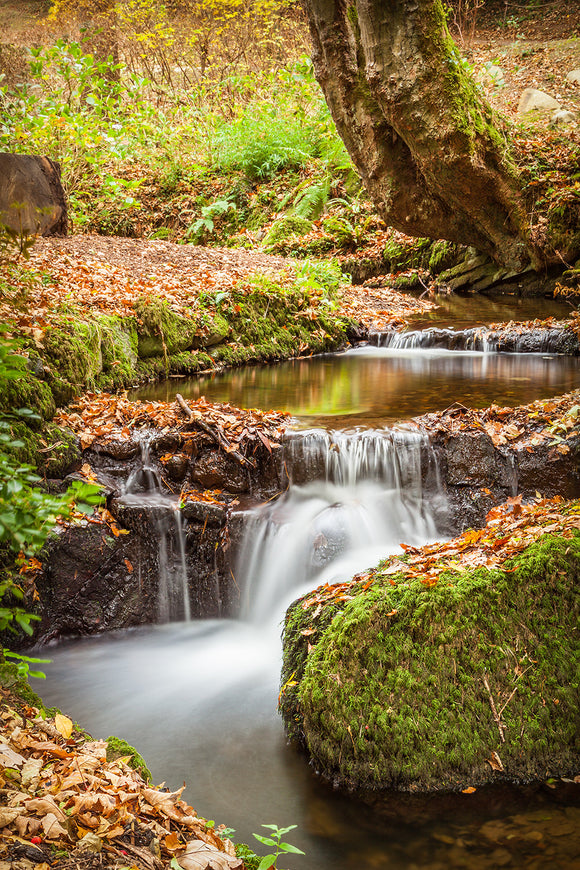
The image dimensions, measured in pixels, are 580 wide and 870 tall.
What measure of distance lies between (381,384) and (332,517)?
286cm

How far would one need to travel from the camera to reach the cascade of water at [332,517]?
4.77 m

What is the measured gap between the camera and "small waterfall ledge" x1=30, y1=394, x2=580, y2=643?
188 inches

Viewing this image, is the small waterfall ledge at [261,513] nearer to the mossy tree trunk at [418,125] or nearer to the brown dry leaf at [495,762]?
the brown dry leaf at [495,762]

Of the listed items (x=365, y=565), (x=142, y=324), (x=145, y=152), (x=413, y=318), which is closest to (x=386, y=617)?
(x=365, y=565)

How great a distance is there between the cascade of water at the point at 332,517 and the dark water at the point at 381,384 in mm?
486

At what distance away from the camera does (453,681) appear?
124 inches

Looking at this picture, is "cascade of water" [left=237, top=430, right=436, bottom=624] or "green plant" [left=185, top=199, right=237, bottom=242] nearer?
"cascade of water" [left=237, top=430, right=436, bottom=624]

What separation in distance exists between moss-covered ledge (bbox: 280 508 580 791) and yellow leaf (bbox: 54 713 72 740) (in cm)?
117

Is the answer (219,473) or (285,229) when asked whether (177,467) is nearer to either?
(219,473)

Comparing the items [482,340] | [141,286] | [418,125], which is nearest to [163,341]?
[141,286]

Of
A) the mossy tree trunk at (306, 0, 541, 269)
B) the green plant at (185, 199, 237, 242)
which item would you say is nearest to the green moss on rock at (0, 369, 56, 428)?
the mossy tree trunk at (306, 0, 541, 269)

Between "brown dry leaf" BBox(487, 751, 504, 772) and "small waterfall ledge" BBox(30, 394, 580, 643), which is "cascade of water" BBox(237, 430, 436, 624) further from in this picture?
"brown dry leaf" BBox(487, 751, 504, 772)

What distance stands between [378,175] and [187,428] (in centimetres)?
667

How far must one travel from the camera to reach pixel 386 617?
327 cm
